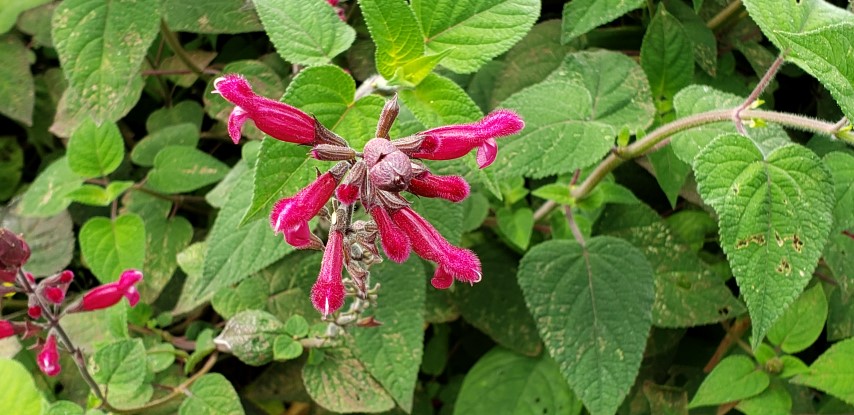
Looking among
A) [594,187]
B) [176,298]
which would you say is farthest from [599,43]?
[176,298]

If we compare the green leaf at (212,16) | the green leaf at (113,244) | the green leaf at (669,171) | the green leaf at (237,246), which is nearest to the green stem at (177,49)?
the green leaf at (212,16)

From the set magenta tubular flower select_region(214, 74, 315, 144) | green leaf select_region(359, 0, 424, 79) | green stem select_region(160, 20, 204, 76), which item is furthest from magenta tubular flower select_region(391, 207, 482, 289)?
green stem select_region(160, 20, 204, 76)

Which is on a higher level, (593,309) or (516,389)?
(593,309)

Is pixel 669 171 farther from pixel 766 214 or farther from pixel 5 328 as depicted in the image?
pixel 5 328

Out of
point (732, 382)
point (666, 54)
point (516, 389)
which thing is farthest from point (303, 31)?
point (732, 382)

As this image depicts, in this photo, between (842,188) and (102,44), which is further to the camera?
(102,44)

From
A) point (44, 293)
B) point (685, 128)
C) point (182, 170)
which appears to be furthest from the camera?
point (182, 170)

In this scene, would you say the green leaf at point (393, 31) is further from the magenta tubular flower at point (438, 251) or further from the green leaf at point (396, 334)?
the green leaf at point (396, 334)
